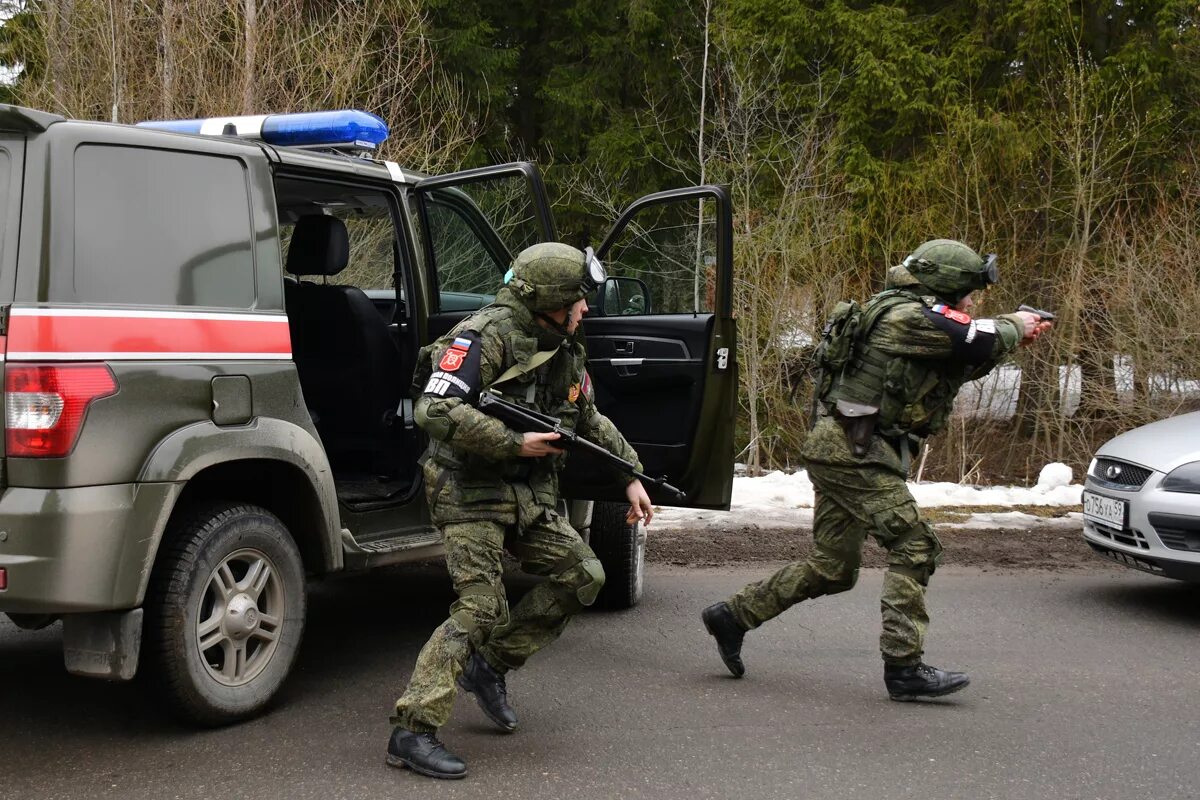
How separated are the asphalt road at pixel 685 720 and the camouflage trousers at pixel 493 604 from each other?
0.25 metres

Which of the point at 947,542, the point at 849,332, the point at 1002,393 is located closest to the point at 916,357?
the point at 849,332

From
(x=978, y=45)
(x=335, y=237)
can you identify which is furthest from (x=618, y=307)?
(x=978, y=45)

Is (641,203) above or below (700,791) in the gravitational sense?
above

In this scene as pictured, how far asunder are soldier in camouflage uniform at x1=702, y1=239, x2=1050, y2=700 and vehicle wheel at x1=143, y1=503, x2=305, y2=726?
176cm

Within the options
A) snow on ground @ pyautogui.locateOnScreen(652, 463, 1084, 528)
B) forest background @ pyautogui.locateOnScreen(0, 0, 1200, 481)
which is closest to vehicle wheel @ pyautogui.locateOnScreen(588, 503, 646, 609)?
snow on ground @ pyautogui.locateOnScreen(652, 463, 1084, 528)

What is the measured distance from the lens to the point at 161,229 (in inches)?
152

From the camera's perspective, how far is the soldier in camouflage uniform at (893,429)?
448 cm

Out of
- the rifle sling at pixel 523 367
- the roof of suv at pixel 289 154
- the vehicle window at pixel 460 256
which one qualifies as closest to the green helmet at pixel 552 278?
the rifle sling at pixel 523 367

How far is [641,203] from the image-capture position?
17.1 feet

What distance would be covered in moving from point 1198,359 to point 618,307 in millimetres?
8463

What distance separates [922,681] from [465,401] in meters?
2.09

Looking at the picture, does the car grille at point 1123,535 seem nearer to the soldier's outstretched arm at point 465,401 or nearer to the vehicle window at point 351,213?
the soldier's outstretched arm at point 465,401

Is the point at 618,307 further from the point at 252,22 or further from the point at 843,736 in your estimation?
the point at 252,22

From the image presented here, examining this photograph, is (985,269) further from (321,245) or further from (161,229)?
(161,229)
